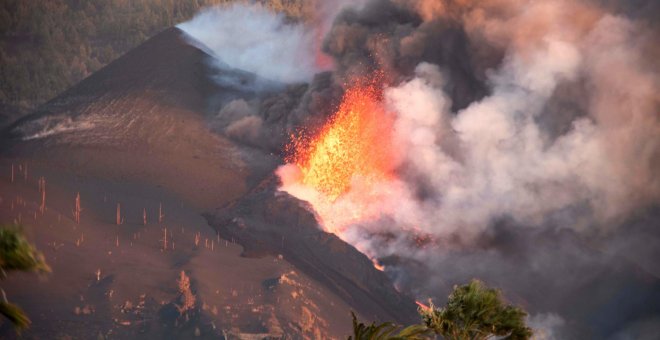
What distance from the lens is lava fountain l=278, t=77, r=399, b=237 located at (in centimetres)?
6756

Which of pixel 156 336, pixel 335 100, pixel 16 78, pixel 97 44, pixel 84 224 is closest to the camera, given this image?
pixel 156 336

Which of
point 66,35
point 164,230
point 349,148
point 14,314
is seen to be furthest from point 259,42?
point 14,314

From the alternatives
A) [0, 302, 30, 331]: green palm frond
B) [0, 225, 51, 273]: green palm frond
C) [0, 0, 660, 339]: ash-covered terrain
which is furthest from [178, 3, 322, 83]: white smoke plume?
[0, 302, 30, 331]: green palm frond

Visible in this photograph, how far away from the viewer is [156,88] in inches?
3593

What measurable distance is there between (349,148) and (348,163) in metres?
2.51

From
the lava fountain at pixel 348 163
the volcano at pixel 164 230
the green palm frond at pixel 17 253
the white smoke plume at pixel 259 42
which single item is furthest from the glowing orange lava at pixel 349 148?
the green palm frond at pixel 17 253

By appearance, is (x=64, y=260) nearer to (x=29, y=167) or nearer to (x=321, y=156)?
(x=29, y=167)

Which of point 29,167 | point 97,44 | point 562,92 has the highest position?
point 97,44

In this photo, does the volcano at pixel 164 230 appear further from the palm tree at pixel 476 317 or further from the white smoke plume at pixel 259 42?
the palm tree at pixel 476 317

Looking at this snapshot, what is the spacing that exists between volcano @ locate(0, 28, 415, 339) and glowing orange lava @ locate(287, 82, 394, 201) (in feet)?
14.6

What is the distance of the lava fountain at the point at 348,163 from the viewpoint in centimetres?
6756

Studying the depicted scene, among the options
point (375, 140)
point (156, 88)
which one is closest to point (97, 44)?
point (156, 88)

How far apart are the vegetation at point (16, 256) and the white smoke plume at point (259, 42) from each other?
3240 inches

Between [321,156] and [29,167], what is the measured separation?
28893 millimetres
